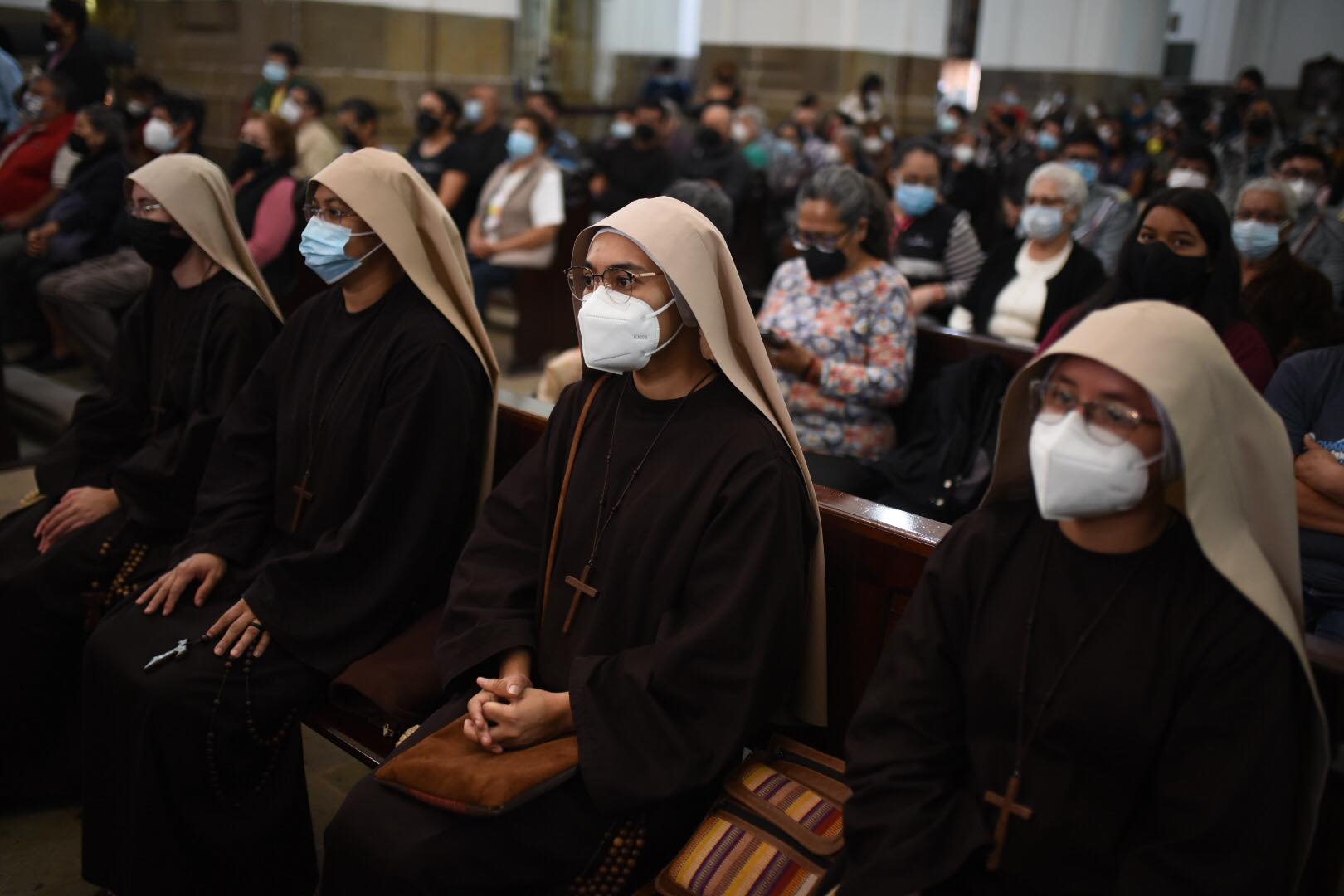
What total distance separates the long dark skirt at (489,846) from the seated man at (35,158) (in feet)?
20.4

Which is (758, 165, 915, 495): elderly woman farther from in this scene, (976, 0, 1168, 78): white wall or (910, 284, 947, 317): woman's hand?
(976, 0, 1168, 78): white wall

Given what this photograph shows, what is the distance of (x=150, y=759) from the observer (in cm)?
264

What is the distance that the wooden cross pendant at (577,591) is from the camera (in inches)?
95.6

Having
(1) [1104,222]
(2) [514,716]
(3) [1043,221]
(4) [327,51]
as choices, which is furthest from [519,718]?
(4) [327,51]

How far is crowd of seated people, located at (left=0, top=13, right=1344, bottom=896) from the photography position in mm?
1752

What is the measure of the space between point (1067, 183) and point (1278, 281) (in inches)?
38.8

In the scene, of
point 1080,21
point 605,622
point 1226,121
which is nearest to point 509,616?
point 605,622

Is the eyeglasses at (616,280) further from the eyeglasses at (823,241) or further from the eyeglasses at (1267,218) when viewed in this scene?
the eyeglasses at (1267,218)

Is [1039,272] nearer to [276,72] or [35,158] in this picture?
[35,158]

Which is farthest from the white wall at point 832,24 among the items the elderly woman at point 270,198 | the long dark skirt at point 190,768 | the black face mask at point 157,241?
the long dark skirt at point 190,768

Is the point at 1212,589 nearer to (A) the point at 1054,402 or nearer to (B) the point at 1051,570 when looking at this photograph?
(B) the point at 1051,570

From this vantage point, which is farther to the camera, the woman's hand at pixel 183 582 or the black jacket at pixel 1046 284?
the black jacket at pixel 1046 284

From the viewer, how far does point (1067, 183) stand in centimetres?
500

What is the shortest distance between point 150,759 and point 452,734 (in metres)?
0.84
